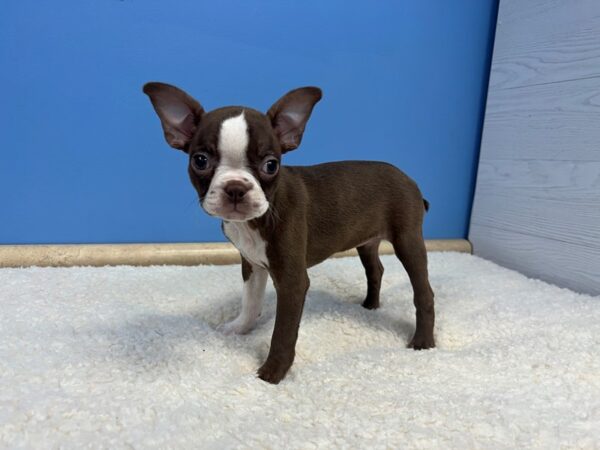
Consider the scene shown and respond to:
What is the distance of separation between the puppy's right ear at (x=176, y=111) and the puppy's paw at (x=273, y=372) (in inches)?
29.8

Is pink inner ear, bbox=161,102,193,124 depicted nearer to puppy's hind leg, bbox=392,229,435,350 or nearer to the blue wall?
puppy's hind leg, bbox=392,229,435,350

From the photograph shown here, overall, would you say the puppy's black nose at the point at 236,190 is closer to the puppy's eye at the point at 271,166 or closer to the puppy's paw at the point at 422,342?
the puppy's eye at the point at 271,166

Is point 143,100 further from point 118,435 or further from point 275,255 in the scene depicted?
point 118,435

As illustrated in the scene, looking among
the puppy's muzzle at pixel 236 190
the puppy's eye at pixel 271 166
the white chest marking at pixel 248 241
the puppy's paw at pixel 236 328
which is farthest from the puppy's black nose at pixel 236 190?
the puppy's paw at pixel 236 328

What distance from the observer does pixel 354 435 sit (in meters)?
1.08

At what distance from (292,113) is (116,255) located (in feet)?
5.22

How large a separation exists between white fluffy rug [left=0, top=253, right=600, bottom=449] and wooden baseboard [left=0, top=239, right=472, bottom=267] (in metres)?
0.14

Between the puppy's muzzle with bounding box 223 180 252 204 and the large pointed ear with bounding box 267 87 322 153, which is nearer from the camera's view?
the puppy's muzzle with bounding box 223 180 252 204

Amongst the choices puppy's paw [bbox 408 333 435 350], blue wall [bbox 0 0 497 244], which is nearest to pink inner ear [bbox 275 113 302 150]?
puppy's paw [bbox 408 333 435 350]

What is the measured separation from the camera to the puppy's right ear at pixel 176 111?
1390mm

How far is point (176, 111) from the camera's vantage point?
142cm

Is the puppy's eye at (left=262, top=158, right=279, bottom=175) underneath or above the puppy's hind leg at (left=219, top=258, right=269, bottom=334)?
above

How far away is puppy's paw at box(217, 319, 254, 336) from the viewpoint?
181cm

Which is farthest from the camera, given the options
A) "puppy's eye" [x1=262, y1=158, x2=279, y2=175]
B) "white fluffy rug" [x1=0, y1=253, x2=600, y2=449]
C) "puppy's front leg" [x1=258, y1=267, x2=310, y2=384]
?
"puppy's front leg" [x1=258, y1=267, x2=310, y2=384]
